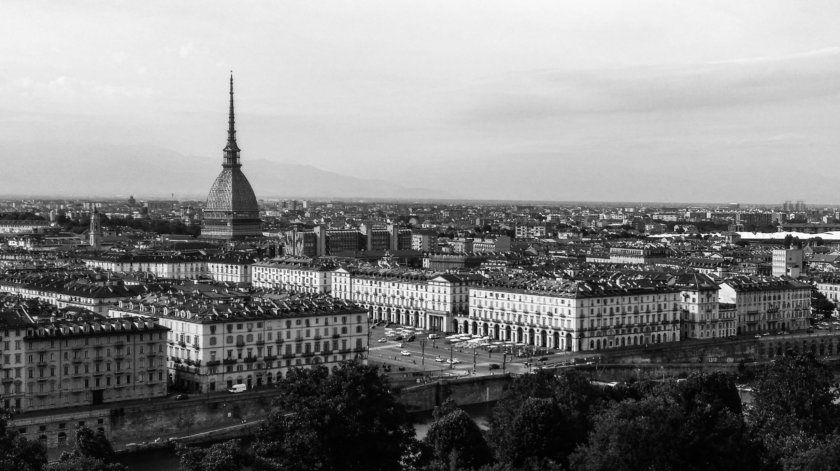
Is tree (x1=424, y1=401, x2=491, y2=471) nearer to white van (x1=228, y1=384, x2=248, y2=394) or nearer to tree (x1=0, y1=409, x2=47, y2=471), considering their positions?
tree (x1=0, y1=409, x2=47, y2=471)

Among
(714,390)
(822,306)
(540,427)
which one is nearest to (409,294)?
(822,306)

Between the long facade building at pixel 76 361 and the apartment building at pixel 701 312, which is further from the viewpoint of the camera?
the apartment building at pixel 701 312

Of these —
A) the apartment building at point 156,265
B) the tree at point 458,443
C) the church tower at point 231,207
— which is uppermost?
the church tower at point 231,207

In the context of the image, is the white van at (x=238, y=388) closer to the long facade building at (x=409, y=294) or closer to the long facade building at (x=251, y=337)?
the long facade building at (x=251, y=337)

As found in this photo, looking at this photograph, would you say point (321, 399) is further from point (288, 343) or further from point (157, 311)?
point (157, 311)

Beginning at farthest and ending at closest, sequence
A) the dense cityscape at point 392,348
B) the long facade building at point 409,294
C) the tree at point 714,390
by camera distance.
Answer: the long facade building at point 409,294 → the tree at point 714,390 → the dense cityscape at point 392,348

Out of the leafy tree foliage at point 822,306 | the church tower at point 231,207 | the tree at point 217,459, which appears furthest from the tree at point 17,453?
the church tower at point 231,207

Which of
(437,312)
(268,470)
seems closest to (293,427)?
(268,470)

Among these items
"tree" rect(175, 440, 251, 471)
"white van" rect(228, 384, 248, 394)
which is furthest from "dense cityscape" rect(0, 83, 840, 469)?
"white van" rect(228, 384, 248, 394)
